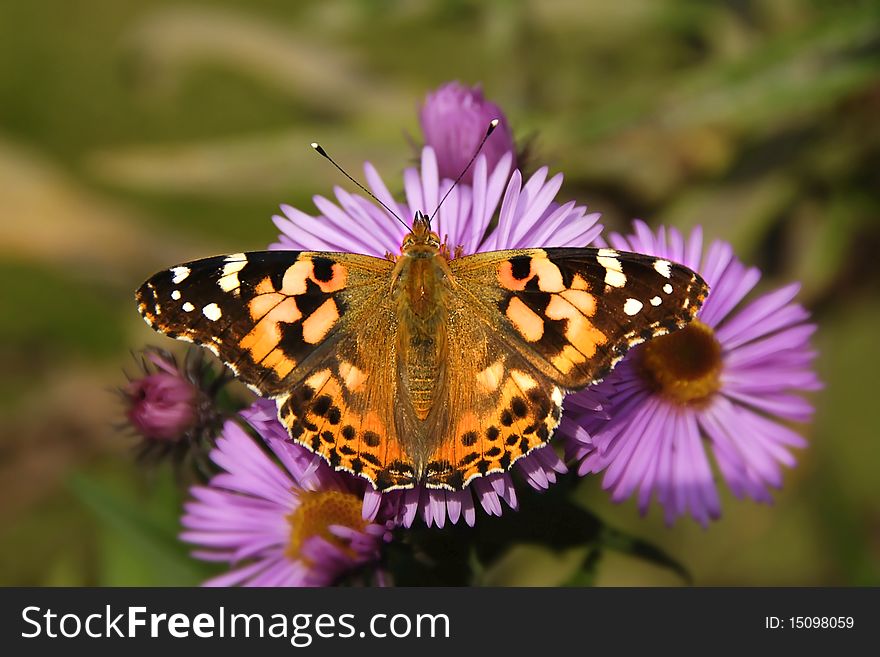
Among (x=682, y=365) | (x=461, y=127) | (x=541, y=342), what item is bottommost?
(x=541, y=342)

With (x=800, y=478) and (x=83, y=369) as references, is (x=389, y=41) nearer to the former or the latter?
(x=83, y=369)

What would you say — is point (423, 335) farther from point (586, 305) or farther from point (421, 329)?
point (586, 305)

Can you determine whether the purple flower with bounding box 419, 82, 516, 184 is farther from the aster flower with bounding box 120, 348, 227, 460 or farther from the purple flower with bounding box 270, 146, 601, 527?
the aster flower with bounding box 120, 348, 227, 460

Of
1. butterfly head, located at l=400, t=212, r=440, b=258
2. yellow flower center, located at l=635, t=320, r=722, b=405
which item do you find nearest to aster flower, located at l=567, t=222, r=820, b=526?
yellow flower center, located at l=635, t=320, r=722, b=405

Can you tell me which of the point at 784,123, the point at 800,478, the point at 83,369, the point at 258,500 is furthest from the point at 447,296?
the point at 83,369

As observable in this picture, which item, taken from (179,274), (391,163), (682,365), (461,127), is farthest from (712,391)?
(391,163)
